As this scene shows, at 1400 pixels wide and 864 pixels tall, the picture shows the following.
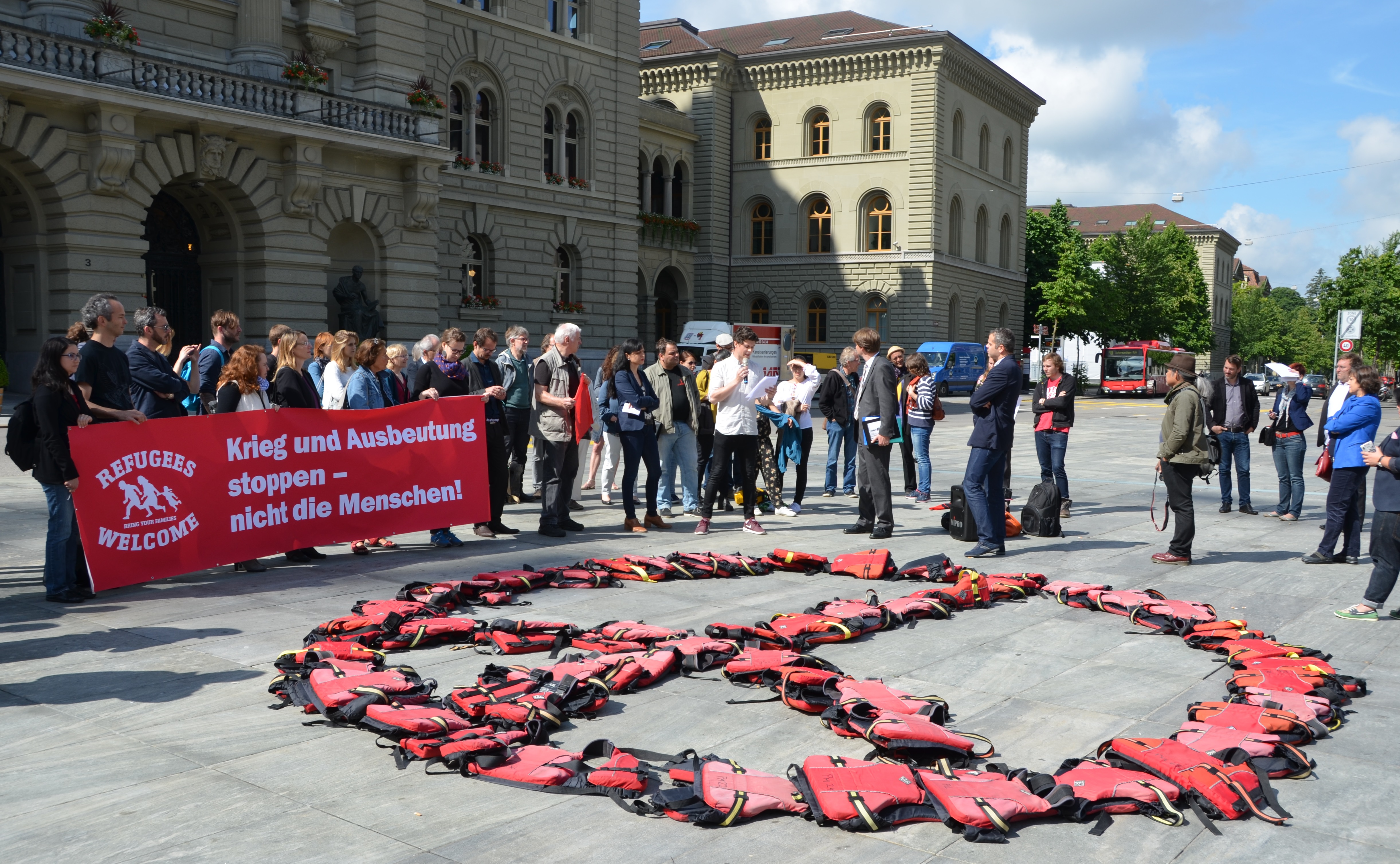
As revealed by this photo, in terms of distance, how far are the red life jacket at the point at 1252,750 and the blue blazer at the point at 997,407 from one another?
5.08 meters

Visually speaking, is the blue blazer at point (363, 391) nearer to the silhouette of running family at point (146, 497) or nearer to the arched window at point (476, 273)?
the silhouette of running family at point (146, 497)

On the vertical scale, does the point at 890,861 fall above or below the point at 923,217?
below

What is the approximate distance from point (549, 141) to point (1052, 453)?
1107 inches

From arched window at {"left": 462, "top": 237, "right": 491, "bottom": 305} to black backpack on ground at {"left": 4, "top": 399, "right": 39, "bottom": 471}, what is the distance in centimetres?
2738

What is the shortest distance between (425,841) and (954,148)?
186 feet

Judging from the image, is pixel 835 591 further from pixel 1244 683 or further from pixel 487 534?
pixel 487 534

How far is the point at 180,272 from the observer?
26891mm

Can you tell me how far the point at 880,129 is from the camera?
180 ft

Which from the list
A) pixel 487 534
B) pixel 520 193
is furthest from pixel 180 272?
pixel 487 534

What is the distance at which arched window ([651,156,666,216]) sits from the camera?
5234 cm

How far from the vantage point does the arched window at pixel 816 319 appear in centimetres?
5709

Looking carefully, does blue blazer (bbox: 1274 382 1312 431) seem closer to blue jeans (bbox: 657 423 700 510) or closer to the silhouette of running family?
blue jeans (bbox: 657 423 700 510)

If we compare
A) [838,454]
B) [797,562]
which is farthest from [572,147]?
[797,562]

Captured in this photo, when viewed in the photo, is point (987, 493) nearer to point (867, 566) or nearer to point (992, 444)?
point (992, 444)
